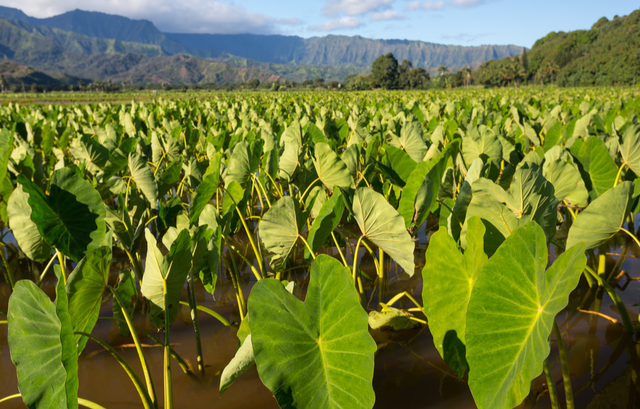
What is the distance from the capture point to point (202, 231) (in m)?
1.15

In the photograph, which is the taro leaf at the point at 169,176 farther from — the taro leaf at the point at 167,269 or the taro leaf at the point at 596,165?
the taro leaf at the point at 596,165

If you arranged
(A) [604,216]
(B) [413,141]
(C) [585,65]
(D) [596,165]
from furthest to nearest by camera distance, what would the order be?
1. (C) [585,65]
2. (B) [413,141]
3. (D) [596,165]
4. (A) [604,216]

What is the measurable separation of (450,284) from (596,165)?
1.22 m

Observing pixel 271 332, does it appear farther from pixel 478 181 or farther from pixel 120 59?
pixel 120 59

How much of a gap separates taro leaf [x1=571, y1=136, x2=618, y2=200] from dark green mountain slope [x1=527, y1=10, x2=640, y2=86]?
118 feet

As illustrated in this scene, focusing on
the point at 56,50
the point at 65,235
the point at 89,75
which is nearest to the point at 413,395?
the point at 65,235

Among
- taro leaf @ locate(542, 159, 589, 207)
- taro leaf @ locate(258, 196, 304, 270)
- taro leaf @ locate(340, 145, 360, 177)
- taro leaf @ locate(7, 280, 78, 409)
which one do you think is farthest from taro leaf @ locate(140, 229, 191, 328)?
taro leaf @ locate(542, 159, 589, 207)

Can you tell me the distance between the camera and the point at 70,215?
1312 mm

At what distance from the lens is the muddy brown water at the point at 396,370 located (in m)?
1.25

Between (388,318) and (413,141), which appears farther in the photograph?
(413,141)

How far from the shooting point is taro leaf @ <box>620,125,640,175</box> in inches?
68.4

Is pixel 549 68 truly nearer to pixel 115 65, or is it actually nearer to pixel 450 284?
pixel 450 284

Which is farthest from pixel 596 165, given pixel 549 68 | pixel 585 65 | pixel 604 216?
A: pixel 549 68

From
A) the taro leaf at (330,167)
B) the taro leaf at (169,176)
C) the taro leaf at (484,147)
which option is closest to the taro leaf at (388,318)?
the taro leaf at (330,167)
